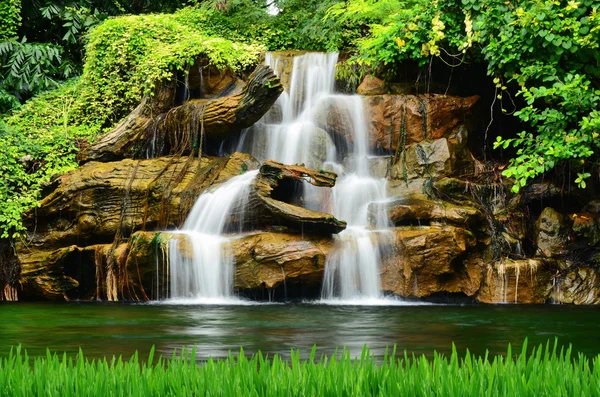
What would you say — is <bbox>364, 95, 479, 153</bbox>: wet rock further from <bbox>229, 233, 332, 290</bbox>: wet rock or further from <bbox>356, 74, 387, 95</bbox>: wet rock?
Answer: <bbox>229, 233, 332, 290</bbox>: wet rock

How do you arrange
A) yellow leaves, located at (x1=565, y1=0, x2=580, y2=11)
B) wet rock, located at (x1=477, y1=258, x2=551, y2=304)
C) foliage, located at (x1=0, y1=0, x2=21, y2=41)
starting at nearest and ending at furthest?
yellow leaves, located at (x1=565, y1=0, x2=580, y2=11)
wet rock, located at (x1=477, y1=258, x2=551, y2=304)
foliage, located at (x1=0, y1=0, x2=21, y2=41)

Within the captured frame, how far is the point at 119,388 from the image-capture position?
3314 mm

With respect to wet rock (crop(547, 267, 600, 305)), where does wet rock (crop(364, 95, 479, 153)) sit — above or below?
above

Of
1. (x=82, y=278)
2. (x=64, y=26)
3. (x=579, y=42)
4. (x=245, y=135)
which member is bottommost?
(x=82, y=278)

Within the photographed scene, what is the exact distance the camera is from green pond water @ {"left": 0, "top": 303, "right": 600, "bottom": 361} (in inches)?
298

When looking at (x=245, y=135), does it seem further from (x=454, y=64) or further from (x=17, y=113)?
(x=17, y=113)

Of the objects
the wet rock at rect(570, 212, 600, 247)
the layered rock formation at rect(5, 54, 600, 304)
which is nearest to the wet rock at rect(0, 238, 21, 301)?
the layered rock formation at rect(5, 54, 600, 304)

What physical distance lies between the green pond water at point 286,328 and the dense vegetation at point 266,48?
263cm

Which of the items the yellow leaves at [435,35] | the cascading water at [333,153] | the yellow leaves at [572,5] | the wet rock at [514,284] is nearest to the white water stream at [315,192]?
the cascading water at [333,153]

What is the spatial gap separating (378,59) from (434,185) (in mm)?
3681

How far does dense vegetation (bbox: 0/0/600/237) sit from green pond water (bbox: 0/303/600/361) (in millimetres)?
2629

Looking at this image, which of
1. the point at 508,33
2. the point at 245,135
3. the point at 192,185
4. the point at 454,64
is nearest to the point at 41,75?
the point at 245,135

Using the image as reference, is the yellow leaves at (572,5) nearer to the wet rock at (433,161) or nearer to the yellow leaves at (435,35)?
the yellow leaves at (435,35)

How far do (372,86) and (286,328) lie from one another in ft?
33.0
